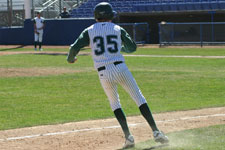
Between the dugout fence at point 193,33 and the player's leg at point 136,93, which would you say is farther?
the dugout fence at point 193,33

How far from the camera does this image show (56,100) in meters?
12.8

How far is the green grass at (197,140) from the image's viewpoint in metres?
7.07

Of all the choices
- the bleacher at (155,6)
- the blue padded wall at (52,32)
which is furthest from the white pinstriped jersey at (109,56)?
the blue padded wall at (52,32)

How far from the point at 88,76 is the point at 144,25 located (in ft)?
59.3

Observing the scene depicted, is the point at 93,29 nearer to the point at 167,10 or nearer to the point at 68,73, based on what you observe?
the point at 68,73

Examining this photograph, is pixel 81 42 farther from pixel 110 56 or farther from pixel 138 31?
pixel 138 31

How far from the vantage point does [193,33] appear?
3216 centimetres

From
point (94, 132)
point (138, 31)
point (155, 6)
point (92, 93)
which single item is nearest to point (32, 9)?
point (138, 31)

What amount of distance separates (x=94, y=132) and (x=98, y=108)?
2.91 metres

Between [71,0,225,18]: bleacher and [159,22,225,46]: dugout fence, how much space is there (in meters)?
1.98

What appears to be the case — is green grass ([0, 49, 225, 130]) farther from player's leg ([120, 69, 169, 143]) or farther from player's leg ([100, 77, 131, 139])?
player's leg ([120, 69, 169, 143])

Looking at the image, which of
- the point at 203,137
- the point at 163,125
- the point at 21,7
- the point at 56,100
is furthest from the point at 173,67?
the point at 21,7

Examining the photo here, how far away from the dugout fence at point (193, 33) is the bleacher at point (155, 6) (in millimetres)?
1979

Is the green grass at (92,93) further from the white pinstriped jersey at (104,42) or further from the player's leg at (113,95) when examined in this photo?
the white pinstriped jersey at (104,42)
